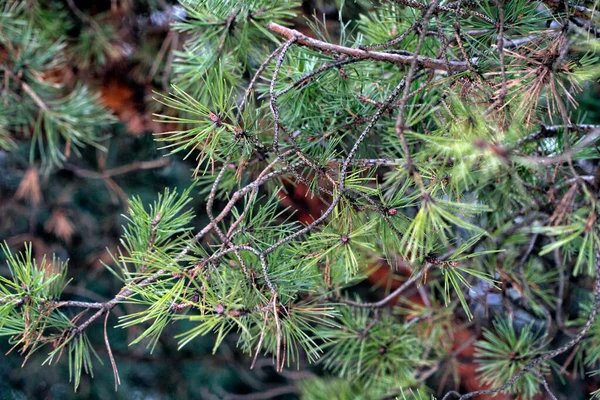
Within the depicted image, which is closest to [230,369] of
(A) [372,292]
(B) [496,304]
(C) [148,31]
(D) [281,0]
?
(A) [372,292]

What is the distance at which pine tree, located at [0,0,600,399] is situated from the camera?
0.39 meters

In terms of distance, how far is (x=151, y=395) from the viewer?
1091 mm

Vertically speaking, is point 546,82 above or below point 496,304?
above

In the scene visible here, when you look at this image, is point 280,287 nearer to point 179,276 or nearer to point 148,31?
point 179,276

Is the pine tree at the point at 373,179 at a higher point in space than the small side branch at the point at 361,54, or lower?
lower

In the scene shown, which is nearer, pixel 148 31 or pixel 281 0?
pixel 281 0

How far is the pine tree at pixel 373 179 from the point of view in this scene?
39 cm

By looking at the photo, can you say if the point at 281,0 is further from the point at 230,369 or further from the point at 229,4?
the point at 230,369

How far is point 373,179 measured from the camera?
17.0 inches

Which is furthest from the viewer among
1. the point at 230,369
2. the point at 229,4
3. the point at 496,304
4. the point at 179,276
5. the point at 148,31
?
the point at 230,369

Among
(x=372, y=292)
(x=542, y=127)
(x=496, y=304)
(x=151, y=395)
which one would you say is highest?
(x=542, y=127)

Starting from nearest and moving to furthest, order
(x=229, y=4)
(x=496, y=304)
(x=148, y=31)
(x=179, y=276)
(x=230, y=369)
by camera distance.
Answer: (x=179, y=276) → (x=229, y=4) → (x=496, y=304) → (x=148, y=31) → (x=230, y=369)

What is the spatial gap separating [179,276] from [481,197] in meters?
0.34

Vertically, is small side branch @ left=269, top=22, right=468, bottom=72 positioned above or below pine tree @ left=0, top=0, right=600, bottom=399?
above
